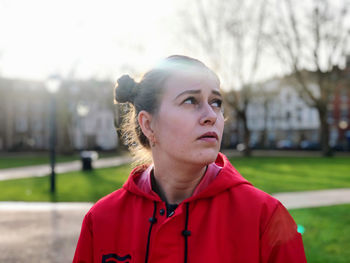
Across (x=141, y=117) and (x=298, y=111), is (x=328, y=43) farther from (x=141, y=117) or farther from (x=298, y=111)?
(x=298, y=111)

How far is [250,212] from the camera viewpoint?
4.94 ft

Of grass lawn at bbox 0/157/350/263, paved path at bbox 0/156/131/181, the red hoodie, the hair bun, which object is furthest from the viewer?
paved path at bbox 0/156/131/181

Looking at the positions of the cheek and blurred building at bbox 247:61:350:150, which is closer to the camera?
the cheek

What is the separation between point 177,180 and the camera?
1.75 m

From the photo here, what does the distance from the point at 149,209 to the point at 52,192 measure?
1077 cm

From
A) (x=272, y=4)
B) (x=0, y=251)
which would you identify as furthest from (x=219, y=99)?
(x=272, y=4)

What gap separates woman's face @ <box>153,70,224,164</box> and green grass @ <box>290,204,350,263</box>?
375 cm

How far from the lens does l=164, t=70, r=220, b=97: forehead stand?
164cm

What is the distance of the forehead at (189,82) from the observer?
5.38 feet

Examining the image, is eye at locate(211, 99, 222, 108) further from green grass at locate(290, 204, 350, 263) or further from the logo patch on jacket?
green grass at locate(290, 204, 350, 263)

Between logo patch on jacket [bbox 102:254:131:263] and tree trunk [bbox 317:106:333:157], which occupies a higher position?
logo patch on jacket [bbox 102:254:131:263]

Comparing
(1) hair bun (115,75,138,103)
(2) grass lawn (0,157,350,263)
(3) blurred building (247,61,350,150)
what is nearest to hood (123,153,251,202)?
(1) hair bun (115,75,138,103)

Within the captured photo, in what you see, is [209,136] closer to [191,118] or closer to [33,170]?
[191,118]

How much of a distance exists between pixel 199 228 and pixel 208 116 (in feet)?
1.42
